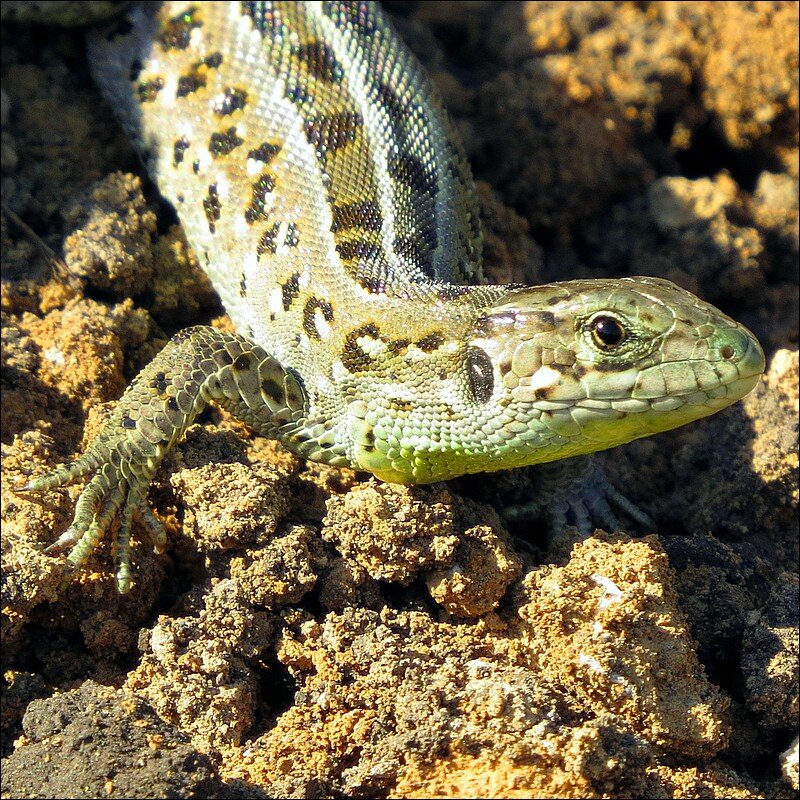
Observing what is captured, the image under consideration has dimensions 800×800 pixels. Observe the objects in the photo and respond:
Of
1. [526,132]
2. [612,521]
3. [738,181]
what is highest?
[526,132]

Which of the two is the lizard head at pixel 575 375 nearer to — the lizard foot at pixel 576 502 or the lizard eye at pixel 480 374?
the lizard eye at pixel 480 374

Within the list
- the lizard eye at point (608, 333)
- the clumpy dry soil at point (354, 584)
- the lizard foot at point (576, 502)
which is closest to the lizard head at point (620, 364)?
the lizard eye at point (608, 333)

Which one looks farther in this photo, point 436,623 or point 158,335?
point 158,335

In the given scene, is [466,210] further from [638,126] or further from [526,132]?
[638,126]

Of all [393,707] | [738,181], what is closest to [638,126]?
[738,181]

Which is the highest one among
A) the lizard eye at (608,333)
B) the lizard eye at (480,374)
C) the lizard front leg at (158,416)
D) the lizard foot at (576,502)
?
the lizard eye at (608,333)

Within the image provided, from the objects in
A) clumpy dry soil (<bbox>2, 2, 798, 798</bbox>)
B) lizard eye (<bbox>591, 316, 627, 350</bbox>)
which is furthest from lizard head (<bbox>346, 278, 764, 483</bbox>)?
clumpy dry soil (<bbox>2, 2, 798, 798</bbox>)

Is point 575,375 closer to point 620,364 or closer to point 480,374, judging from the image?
point 620,364
